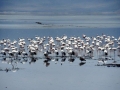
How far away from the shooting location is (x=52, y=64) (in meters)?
10.9

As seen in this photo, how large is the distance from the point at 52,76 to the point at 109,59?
195 centimetres

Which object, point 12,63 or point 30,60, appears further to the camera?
point 30,60

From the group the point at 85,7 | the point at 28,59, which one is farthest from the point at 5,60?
the point at 85,7

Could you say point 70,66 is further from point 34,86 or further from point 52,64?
point 34,86

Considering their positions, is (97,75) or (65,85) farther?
(97,75)

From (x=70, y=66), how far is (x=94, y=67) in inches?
19.7

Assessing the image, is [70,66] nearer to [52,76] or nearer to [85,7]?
[52,76]

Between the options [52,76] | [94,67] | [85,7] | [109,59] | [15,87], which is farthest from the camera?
[85,7]

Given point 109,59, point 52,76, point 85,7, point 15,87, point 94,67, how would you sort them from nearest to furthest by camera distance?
point 15,87, point 52,76, point 94,67, point 109,59, point 85,7

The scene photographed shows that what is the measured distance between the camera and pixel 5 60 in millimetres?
11383

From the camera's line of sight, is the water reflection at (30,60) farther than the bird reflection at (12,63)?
Yes

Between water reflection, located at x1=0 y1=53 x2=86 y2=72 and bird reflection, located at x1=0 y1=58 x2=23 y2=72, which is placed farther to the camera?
water reflection, located at x1=0 y1=53 x2=86 y2=72

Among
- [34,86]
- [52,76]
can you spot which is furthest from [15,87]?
[52,76]

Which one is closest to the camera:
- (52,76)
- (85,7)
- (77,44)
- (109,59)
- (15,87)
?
(15,87)
